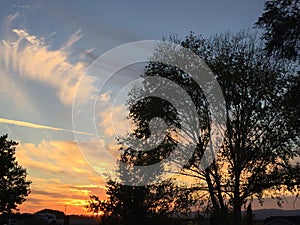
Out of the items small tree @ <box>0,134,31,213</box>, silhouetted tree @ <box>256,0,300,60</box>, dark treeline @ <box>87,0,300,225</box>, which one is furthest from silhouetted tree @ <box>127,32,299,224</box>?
small tree @ <box>0,134,31,213</box>

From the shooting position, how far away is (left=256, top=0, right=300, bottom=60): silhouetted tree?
18031 mm

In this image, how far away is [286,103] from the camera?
66.4 ft

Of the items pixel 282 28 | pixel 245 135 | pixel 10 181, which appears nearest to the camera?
pixel 282 28

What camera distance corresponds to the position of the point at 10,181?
53.7 meters

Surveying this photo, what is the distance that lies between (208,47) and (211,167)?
880 cm

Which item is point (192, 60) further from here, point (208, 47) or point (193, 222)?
point (193, 222)

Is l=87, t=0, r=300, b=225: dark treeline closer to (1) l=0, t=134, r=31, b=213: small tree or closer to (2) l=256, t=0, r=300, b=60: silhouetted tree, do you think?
(2) l=256, t=0, r=300, b=60: silhouetted tree

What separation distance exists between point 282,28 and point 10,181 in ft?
144

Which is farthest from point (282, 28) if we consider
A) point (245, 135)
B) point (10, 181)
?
point (10, 181)

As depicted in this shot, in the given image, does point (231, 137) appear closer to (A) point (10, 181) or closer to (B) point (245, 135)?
(B) point (245, 135)

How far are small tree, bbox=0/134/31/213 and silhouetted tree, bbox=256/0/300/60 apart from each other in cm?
4142

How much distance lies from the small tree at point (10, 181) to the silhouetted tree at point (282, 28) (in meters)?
41.4

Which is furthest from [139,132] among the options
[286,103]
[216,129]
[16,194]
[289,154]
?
[16,194]

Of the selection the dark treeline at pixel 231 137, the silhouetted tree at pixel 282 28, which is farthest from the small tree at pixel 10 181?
the silhouetted tree at pixel 282 28
